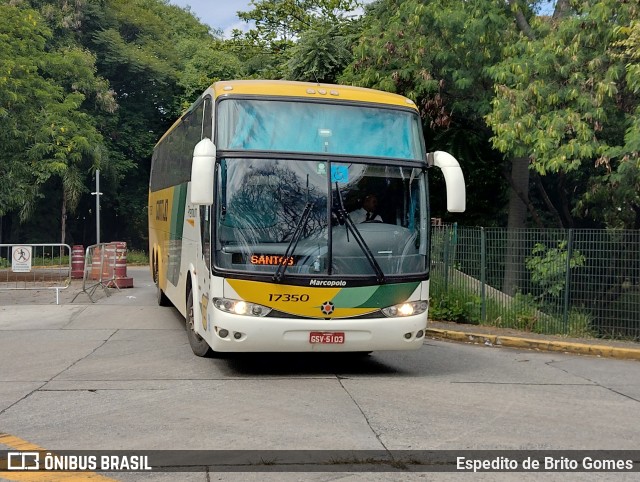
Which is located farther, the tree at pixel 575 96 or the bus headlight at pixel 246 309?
the tree at pixel 575 96

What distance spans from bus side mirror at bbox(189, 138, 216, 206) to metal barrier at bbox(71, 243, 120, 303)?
12.0 meters

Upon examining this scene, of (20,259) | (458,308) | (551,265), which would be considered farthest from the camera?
(20,259)

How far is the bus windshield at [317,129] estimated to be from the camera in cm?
916

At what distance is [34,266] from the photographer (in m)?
19.4

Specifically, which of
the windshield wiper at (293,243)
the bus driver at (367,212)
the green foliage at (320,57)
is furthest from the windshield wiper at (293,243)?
the green foliage at (320,57)

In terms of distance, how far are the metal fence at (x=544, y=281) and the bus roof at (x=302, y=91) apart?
5.80m

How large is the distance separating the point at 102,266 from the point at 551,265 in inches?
469

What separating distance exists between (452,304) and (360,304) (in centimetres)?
678

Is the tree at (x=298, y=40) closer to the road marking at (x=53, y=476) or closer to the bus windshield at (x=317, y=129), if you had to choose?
the bus windshield at (x=317, y=129)

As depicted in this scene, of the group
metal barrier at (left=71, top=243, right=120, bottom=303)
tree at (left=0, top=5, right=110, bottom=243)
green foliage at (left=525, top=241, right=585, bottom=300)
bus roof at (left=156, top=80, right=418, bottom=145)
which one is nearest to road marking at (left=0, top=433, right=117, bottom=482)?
bus roof at (left=156, top=80, right=418, bottom=145)

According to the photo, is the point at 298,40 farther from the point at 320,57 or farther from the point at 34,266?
the point at 34,266

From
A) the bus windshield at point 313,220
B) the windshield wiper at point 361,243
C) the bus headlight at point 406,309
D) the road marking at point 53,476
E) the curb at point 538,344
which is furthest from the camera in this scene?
the curb at point 538,344

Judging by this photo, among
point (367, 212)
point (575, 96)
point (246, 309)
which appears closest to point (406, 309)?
point (367, 212)

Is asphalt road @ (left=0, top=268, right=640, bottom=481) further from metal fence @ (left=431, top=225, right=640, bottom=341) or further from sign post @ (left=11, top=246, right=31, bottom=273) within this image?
sign post @ (left=11, top=246, right=31, bottom=273)
